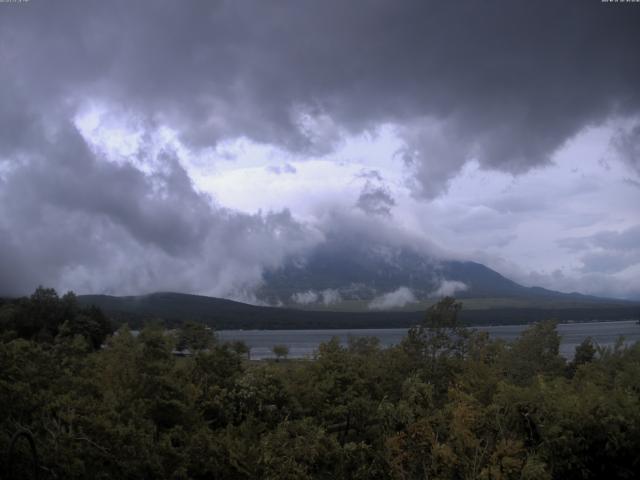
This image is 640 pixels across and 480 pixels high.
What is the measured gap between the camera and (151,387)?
1039 cm

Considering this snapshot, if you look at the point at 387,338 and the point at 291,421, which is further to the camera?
the point at 387,338

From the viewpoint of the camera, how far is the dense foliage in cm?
823

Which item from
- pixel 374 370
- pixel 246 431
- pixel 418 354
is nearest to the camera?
pixel 246 431

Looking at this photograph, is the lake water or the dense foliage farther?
the lake water

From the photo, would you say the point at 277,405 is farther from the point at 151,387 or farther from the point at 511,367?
the point at 511,367

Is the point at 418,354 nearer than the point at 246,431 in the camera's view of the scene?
No

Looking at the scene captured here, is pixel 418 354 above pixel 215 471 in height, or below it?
above

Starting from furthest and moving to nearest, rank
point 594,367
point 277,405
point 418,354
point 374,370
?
point 418,354, point 594,367, point 374,370, point 277,405

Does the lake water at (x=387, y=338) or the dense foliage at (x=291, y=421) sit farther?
the lake water at (x=387, y=338)

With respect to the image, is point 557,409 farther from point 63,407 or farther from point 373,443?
point 63,407

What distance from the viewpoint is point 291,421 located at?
10.3m

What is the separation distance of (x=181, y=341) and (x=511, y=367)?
983 centimetres

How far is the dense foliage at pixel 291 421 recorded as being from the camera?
8.23m

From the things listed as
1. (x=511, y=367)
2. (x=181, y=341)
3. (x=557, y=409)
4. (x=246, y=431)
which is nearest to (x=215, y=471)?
(x=246, y=431)
